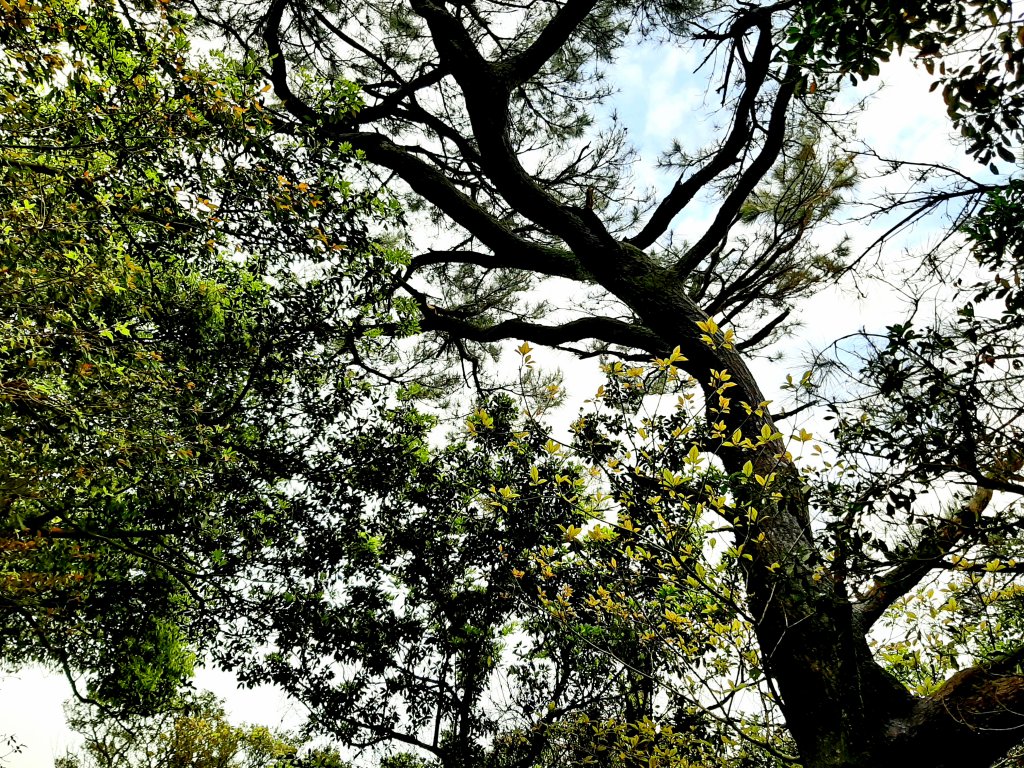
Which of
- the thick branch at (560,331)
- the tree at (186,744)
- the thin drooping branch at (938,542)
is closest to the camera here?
the thin drooping branch at (938,542)

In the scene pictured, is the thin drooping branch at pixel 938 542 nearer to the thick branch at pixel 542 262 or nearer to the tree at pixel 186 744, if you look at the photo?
the thick branch at pixel 542 262

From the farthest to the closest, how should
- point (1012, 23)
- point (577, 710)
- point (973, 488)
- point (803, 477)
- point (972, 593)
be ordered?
point (577, 710) → point (803, 477) → point (972, 593) → point (973, 488) → point (1012, 23)

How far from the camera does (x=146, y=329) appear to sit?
335 cm

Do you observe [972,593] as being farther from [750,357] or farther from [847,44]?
[750,357]

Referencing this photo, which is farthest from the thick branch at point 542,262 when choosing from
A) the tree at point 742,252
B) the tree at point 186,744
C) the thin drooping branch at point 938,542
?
the tree at point 186,744

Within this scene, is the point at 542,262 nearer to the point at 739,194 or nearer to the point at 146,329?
the point at 739,194

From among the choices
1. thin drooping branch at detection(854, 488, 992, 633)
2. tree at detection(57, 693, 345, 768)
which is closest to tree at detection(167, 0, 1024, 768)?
thin drooping branch at detection(854, 488, 992, 633)

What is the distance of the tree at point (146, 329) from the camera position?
1961 millimetres

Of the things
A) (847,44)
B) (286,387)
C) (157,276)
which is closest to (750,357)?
(286,387)

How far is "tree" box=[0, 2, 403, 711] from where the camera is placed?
196cm

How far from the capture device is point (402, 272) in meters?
4.38

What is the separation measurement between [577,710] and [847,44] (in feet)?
12.8

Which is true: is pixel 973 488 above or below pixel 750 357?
below

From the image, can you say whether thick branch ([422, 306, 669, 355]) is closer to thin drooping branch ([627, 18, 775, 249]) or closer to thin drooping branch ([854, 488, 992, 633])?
thin drooping branch ([627, 18, 775, 249])
